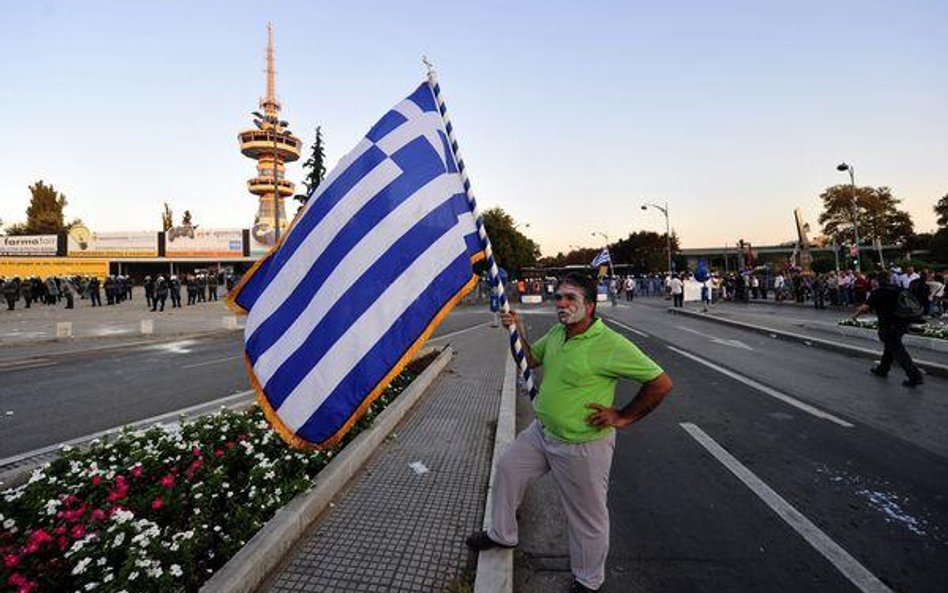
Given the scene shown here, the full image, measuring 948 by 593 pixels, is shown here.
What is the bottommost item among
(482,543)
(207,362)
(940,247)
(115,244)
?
(207,362)

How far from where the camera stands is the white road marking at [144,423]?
18.6 feet

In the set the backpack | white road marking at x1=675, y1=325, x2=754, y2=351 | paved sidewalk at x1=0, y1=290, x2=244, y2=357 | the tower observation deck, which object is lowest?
paved sidewalk at x1=0, y1=290, x2=244, y2=357

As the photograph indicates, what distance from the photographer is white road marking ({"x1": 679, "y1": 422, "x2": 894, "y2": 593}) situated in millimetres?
3225

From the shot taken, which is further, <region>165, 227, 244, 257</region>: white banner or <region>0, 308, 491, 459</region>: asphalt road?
<region>165, 227, 244, 257</region>: white banner

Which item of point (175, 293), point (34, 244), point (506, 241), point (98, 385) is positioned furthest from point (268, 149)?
point (98, 385)

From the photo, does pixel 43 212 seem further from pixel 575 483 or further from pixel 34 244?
pixel 575 483

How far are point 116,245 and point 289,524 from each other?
2888 inches

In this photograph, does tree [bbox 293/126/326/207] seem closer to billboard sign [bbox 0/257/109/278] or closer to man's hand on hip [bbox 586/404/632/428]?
man's hand on hip [bbox 586/404/632/428]

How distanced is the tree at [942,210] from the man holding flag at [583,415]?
8513cm

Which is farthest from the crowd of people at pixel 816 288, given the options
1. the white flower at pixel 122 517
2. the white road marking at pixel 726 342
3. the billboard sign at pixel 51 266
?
the billboard sign at pixel 51 266

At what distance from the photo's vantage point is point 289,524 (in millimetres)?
3516

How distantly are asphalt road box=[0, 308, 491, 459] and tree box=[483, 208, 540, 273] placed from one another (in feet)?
122

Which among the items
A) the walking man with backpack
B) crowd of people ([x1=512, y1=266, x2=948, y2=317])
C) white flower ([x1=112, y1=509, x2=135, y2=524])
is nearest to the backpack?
the walking man with backpack

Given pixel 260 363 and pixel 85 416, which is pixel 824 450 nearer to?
pixel 260 363
